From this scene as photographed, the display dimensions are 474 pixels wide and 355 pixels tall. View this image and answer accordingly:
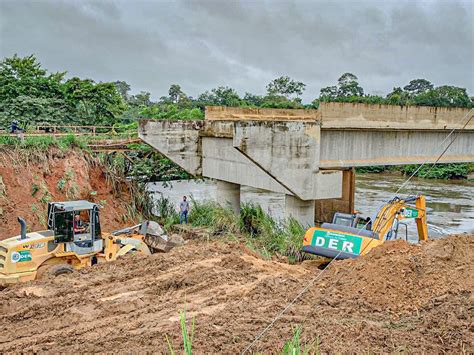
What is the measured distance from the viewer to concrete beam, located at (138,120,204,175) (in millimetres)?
19781

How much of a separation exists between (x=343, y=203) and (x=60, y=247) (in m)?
12.3

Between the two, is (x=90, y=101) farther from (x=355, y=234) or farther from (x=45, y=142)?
(x=355, y=234)

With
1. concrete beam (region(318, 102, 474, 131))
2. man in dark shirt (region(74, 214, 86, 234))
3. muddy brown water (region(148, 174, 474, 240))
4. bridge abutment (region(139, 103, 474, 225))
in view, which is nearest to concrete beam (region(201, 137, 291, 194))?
bridge abutment (region(139, 103, 474, 225))

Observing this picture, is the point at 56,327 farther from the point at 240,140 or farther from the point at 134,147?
the point at 134,147

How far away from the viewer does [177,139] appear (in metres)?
20.5

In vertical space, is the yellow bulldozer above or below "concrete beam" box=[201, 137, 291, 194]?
below

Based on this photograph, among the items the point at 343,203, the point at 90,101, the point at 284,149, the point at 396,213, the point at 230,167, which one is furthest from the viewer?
the point at 90,101

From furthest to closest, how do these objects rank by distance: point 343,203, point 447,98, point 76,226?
point 447,98 < point 343,203 < point 76,226

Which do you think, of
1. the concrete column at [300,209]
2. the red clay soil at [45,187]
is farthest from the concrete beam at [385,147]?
the red clay soil at [45,187]

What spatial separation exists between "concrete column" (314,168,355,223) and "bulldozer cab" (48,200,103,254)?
10.9m

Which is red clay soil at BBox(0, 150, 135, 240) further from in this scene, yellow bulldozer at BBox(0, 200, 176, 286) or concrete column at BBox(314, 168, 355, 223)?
concrete column at BBox(314, 168, 355, 223)

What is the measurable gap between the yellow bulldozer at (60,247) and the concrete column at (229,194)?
666 cm

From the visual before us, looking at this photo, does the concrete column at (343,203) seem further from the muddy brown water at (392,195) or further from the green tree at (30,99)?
the green tree at (30,99)

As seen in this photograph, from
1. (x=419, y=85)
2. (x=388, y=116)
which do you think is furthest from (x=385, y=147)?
(x=419, y=85)
